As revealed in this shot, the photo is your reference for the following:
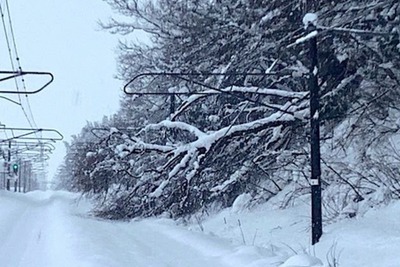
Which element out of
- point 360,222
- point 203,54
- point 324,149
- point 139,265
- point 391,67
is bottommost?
point 139,265

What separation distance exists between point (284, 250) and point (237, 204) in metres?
5.20

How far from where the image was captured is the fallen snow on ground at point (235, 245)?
267 inches

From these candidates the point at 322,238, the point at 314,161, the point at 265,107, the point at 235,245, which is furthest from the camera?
the point at 265,107

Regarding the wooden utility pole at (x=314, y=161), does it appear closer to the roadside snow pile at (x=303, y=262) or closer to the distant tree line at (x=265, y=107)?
the distant tree line at (x=265, y=107)

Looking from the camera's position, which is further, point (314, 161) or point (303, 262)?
point (314, 161)

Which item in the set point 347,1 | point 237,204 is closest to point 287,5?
point 347,1

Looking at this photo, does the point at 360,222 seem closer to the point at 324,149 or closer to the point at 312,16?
the point at 312,16

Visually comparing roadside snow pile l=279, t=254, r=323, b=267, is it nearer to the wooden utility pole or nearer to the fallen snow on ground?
the fallen snow on ground

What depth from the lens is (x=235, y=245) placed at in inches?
375

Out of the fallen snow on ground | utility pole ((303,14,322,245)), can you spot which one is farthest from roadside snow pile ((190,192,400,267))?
utility pole ((303,14,322,245))

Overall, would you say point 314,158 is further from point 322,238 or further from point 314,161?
point 322,238

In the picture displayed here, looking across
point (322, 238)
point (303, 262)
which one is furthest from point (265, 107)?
point (303, 262)

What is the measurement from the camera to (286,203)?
41.9 ft

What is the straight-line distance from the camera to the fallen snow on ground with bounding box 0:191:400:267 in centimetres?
677
